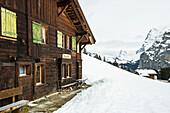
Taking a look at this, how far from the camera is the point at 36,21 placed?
8.10 metres

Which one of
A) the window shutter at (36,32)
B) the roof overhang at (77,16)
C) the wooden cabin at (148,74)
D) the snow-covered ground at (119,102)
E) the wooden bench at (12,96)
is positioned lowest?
the wooden cabin at (148,74)

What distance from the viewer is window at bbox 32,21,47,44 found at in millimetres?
7832

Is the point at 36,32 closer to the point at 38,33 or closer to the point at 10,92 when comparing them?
the point at 38,33

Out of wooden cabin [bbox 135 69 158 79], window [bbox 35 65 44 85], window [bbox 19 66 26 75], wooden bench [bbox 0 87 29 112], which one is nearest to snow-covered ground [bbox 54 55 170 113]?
wooden bench [bbox 0 87 29 112]

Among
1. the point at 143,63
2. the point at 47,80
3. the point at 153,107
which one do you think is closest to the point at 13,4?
the point at 47,80

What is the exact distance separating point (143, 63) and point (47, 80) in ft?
701

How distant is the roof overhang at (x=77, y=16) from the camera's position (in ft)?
33.5

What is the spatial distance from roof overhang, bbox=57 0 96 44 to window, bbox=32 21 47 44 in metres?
2.65

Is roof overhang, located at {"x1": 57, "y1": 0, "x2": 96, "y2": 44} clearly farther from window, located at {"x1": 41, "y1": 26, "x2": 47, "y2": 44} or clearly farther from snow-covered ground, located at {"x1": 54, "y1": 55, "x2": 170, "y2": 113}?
snow-covered ground, located at {"x1": 54, "y1": 55, "x2": 170, "y2": 113}

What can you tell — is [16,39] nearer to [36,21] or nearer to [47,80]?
[36,21]

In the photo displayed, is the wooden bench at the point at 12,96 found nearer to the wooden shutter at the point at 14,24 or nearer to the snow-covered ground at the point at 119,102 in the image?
the snow-covered ground at the point at 119,102

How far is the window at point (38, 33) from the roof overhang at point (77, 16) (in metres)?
2.65

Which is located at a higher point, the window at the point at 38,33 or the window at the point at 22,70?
the window at the point at 38,33

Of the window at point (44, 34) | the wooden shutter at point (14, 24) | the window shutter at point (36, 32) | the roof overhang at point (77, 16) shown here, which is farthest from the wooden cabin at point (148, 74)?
the wooden shutter at point (14, 24)
